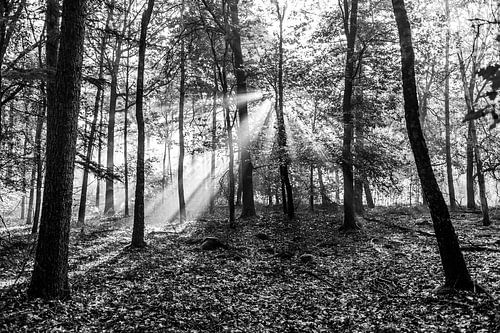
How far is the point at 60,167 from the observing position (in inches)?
255

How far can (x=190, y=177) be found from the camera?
44000 mm

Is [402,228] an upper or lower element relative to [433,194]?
lower

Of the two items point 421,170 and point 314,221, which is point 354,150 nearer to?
point 314,221

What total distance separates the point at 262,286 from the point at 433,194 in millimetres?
4386

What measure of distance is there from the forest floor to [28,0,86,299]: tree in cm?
44

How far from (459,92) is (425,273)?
70.6 ft

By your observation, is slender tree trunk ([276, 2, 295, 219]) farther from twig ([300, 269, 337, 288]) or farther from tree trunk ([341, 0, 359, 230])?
twig ([300, 269, 337, 288])

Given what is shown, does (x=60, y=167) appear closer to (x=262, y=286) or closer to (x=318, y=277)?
(x=262, y=286)

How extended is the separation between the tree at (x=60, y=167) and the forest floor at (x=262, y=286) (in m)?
0.44

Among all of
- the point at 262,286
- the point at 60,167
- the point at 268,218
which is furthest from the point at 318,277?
the point at 268,218

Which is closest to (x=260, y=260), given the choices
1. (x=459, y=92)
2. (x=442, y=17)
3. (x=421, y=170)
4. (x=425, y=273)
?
(x=425, y=273)

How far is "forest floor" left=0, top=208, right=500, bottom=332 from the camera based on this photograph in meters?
5.99

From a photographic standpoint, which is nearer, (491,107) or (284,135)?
(491,107)

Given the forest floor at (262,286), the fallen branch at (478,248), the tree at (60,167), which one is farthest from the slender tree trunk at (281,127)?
the tree at (60,167)
